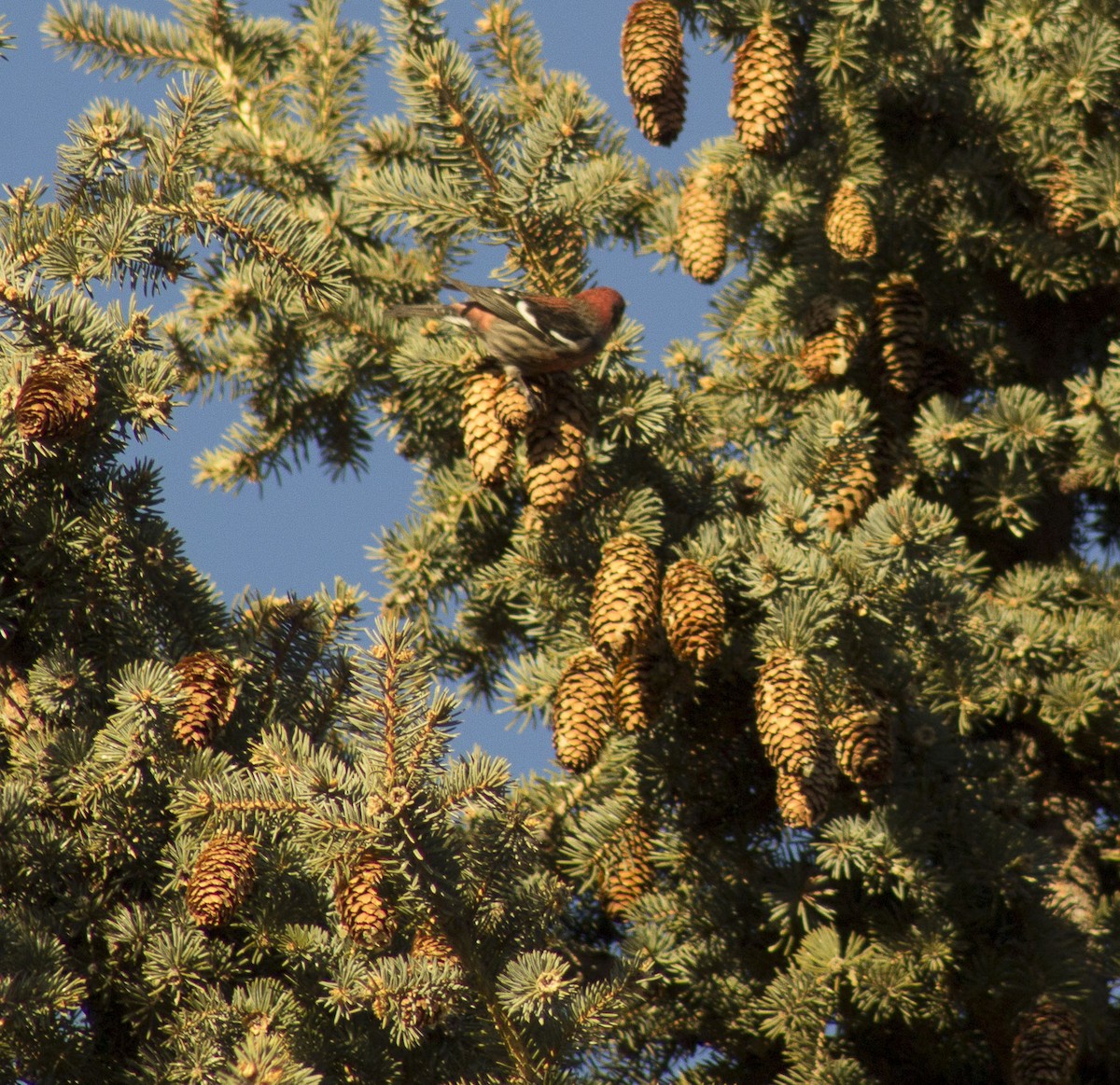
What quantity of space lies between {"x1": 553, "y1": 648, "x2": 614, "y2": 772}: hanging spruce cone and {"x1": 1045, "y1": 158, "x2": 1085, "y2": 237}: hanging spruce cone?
5.61 ft

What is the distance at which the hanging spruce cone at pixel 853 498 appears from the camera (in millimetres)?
3113

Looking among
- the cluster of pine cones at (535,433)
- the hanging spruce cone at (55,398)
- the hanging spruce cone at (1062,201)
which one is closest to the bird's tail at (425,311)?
the cluster of pine cones at (535,433)

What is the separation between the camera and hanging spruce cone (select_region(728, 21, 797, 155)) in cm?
309

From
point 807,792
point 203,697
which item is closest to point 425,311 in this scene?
point 203,697

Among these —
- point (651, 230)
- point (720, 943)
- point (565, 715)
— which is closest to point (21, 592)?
point (565, 715)

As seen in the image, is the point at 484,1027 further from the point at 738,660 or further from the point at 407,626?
the point at 738,660

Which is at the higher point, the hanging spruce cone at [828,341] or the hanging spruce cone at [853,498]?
the hanging spruce cone at [828,341]

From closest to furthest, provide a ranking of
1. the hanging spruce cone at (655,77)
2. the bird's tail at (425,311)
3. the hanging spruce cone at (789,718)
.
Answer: the hanging spruce cone at (789,718)
the hanging spruce cone at (655,77)
the bird's tail at (425,311)

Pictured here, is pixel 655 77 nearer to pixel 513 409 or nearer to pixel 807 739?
pixel 513 409

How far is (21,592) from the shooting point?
7.43ft

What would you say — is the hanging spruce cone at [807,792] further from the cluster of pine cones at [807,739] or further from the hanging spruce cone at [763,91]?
the hanging spruce cone at [763,91]

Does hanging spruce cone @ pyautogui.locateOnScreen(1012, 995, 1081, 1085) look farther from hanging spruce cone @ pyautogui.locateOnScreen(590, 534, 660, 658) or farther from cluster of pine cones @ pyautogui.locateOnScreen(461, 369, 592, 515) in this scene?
cluster of pine cones @ pyautogui.locateOnScreen(461, 369, 592, 515)

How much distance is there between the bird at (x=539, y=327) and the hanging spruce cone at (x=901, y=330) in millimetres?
863

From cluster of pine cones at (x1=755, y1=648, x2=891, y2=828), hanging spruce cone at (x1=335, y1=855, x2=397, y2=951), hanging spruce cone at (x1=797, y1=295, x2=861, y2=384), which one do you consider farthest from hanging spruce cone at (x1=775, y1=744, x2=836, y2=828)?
hanging spruce cone at (x1=797, y1=295, x2=861, y2=384)
